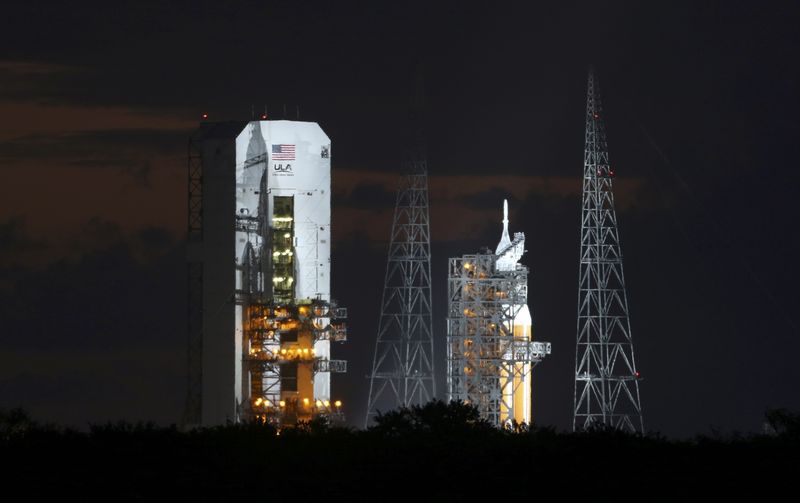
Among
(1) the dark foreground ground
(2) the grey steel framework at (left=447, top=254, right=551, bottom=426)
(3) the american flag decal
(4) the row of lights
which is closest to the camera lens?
(1) the dark foreground ground

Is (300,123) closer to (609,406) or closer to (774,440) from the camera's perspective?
(609,406)

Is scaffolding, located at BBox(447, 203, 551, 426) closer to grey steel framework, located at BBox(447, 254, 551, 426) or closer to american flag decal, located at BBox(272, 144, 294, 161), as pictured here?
grey steel framework, located at BBox(447, 254, 551, 426)

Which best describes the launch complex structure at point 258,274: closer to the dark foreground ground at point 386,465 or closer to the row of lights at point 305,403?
the row of lights at point 305,403

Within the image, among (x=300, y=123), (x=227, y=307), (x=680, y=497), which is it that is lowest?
(x=680, y=497)

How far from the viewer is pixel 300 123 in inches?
4934

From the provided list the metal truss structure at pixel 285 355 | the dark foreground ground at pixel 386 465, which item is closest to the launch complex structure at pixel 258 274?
the metal truss structure at pixel 285 355

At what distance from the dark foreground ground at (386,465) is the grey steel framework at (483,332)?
3861cm

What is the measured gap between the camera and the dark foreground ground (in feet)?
246

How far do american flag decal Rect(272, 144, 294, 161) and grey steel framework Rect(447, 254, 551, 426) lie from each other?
1086cm

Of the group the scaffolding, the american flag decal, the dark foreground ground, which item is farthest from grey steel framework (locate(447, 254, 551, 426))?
the dark foreground ground

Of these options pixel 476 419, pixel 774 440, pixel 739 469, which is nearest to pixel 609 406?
pixel 476 419

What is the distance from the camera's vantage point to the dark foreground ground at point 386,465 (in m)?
74.9

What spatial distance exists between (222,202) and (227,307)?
15.5 feet

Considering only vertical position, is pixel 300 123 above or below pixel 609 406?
above
